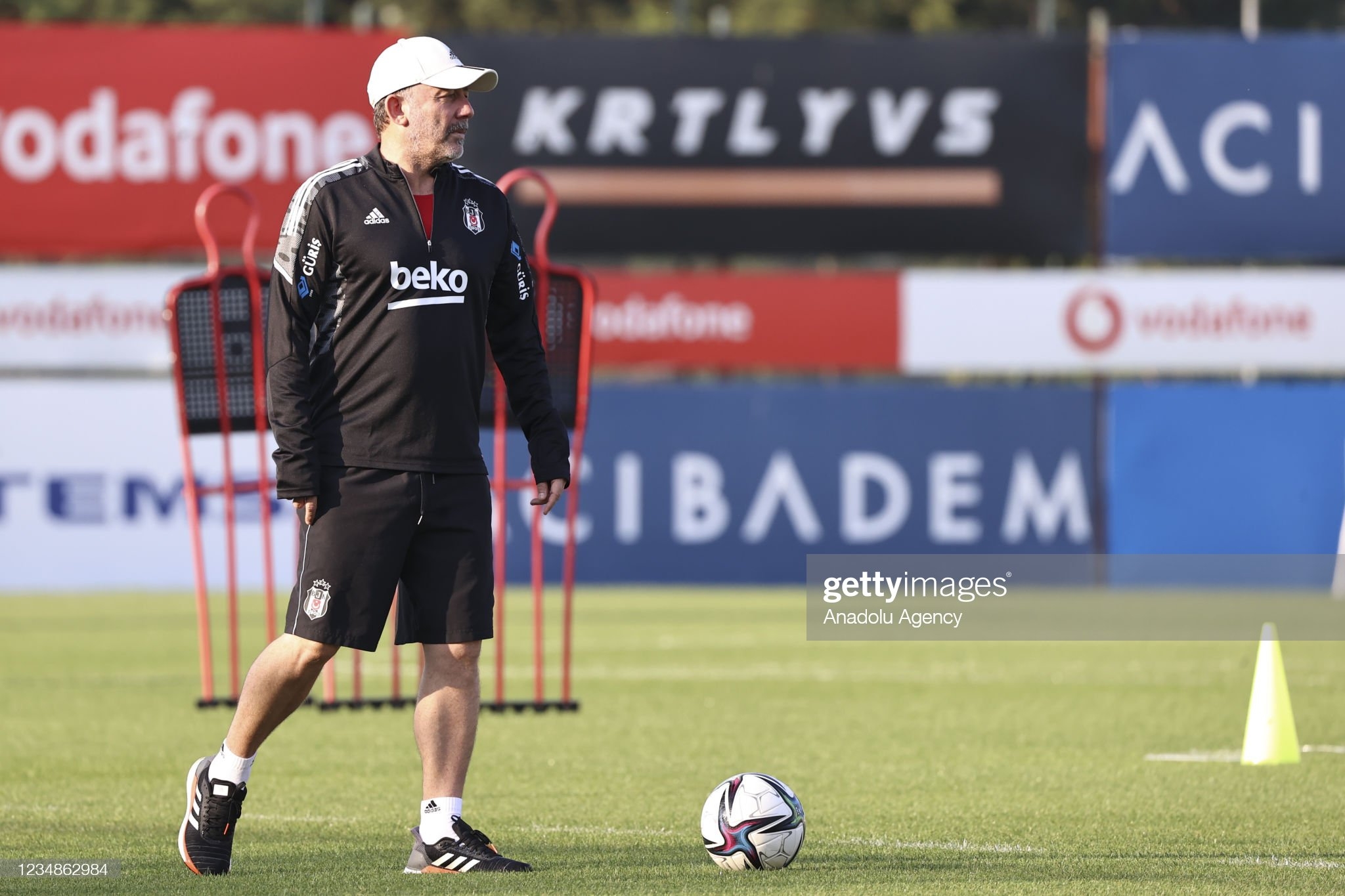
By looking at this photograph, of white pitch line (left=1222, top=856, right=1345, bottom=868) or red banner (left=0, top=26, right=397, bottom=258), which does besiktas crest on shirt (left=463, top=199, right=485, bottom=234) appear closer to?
white pitch line (left=1222, top=856, right=1345, bottom=868)

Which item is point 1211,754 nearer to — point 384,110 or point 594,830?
point 594,830

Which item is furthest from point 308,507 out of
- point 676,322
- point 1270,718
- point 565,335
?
point 676,322

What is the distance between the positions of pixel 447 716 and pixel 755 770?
8.10 feet

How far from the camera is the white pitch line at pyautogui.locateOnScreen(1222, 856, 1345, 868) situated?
5797 mm

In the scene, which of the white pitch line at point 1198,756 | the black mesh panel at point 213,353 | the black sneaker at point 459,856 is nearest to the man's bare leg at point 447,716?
the black sneaker at point 459,856

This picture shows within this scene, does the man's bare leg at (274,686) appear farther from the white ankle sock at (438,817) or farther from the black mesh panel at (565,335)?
the black mesh panel at (565,335)

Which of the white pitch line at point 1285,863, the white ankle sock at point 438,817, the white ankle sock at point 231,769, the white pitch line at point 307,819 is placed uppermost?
the white ankle sock at point 231,769

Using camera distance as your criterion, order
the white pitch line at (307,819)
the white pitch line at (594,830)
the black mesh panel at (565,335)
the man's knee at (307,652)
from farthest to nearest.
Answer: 1. the black mesh panel at (565,335)
2. the white pitch line at (307,819)
3. the white pitch line at (594,830)
4. the man's knee at (307,652)

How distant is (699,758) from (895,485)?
9784 millimetres

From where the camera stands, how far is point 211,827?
563cm

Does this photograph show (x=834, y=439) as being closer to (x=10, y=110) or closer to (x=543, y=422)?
(x=10, y=110)

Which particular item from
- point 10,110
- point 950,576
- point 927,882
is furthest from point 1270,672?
point 10,110

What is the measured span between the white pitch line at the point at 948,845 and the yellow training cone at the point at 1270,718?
84.0 inches

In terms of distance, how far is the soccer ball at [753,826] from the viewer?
5781 millimetres
